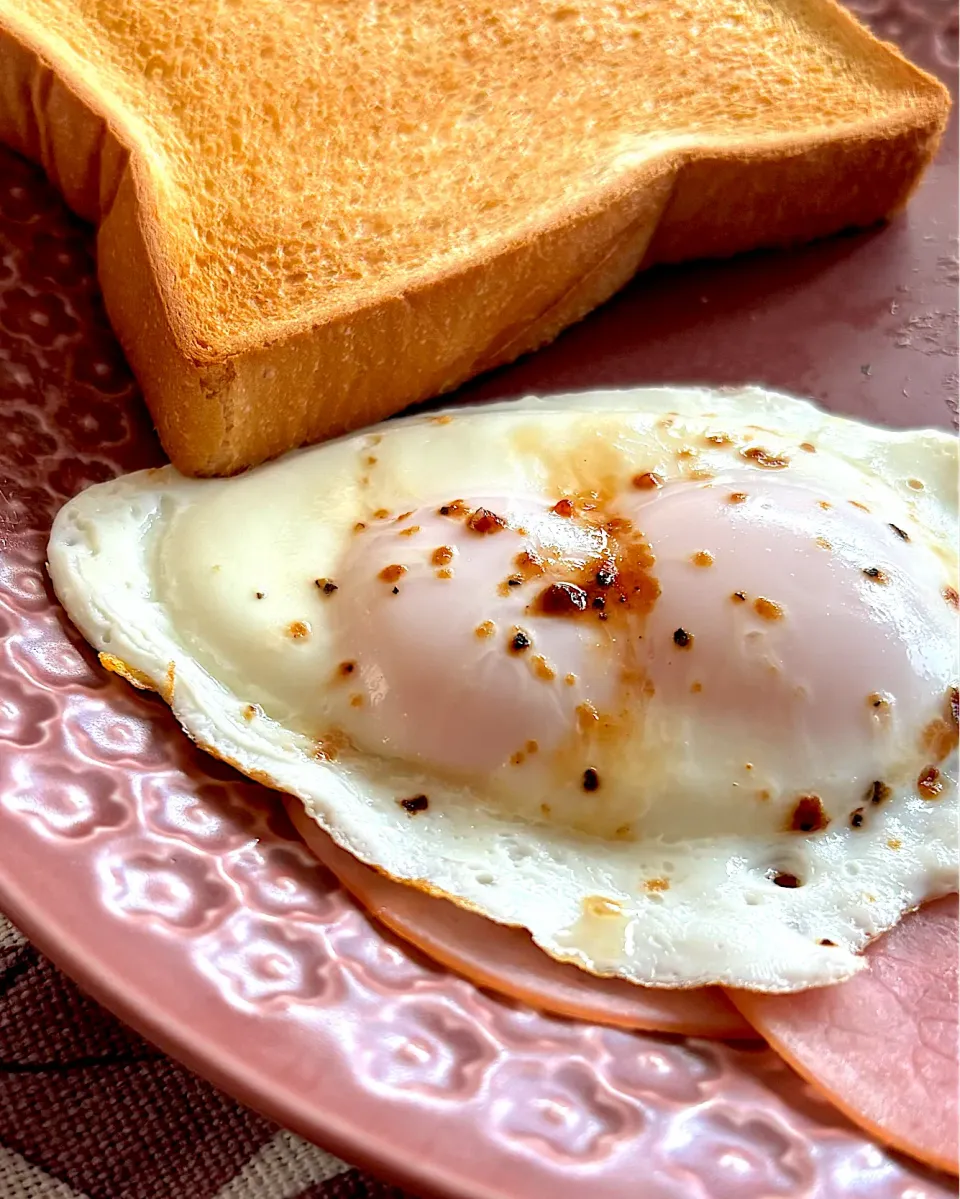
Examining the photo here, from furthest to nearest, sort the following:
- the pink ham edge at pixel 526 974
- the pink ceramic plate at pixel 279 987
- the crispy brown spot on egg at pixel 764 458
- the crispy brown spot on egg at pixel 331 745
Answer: the crispy brown spot on egg at pixel 764 458 < the crispy brown spot on egg at pixel 331 745 < the pink ham edge at pixel 526 974 < the pink ceramic plate at pixel 279 987

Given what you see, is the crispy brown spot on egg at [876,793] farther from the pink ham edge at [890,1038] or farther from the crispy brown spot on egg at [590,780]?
the crispy brown spot on egg at [590,780]

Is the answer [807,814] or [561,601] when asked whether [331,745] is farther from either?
[807,814]

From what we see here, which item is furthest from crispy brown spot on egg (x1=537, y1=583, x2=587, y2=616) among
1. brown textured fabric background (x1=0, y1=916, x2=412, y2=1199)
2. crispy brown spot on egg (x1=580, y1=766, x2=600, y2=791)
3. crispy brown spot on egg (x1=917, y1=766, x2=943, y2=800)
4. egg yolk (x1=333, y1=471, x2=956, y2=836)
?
brown textured fabric background (x1=0, y1=916, x2=412, y2=1199)

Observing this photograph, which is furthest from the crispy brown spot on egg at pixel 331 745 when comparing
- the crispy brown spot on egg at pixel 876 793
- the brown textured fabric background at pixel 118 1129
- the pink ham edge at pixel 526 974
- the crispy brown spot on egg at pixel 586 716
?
the crispy brown spot on egg at pixel 876 793

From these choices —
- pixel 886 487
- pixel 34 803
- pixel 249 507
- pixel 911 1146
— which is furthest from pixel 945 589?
pixel 34 803

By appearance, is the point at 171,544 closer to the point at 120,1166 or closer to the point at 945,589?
the point at 120,1166
